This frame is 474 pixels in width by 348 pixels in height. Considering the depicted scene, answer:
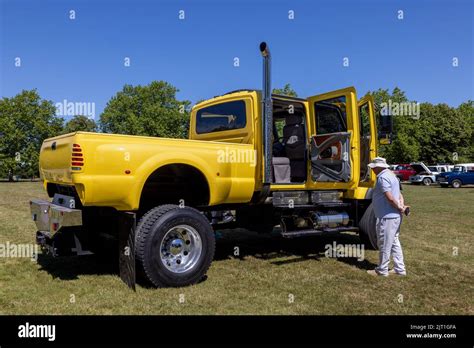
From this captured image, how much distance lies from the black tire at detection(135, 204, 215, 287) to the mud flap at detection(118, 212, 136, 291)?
72mm

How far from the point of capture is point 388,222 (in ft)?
19.4

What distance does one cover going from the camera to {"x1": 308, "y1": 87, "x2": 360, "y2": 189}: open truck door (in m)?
7.04

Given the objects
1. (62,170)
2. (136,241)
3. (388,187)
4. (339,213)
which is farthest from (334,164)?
(62,170)

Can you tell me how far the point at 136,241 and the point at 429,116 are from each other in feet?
187

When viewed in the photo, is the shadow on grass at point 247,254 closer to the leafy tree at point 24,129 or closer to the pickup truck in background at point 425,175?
the pickup truck in background at point 425,175

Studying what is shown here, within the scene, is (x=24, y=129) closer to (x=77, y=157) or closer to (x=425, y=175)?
(x=425, y=175)

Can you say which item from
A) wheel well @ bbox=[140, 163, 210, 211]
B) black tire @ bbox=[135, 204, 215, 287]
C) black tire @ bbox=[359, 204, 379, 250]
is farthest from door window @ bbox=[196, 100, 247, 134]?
black tire @ bbox=[359, 204, 379, 250]

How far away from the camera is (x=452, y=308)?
4.62 m

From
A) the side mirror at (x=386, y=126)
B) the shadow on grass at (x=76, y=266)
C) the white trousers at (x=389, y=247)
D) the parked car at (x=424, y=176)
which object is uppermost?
the side mirror at (x=386, y=126)

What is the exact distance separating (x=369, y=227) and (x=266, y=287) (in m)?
2.69

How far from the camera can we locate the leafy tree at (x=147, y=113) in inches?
2103

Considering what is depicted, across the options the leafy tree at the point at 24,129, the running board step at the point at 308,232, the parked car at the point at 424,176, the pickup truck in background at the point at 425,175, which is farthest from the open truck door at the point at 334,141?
the leafy tree at the point at 24,129

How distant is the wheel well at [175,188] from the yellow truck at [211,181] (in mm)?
17
